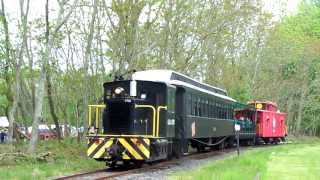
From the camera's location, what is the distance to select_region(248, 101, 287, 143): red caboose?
4688 centimetres

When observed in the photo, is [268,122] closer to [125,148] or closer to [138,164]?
[138,164]

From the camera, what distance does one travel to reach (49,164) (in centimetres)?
2175

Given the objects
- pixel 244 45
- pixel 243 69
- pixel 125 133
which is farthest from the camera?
pixel 243 69

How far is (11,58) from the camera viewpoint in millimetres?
28328

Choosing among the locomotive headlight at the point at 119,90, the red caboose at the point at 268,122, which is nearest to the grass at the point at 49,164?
the locomotive headlight at the point at 119,90

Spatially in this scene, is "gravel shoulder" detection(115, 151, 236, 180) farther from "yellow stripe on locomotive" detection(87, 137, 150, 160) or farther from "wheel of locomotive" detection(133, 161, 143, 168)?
"wheel of locomotive" detection(133, 161, 143, 168)

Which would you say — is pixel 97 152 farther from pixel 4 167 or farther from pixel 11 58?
pixel 11 58

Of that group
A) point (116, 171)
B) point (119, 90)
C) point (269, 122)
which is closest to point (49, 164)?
point (116, 171)

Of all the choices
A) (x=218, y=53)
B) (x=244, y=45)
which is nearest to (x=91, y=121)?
(x=218, y=53)

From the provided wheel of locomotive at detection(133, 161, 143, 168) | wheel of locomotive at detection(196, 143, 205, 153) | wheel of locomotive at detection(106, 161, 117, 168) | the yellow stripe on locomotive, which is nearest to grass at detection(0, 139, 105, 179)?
wheel of locomotive at detection(106, 161, 117, 168)

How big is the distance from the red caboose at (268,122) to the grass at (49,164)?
2134 centimetres

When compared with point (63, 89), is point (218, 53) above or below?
above

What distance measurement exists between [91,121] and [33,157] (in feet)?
7.90

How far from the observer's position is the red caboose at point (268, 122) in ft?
154
